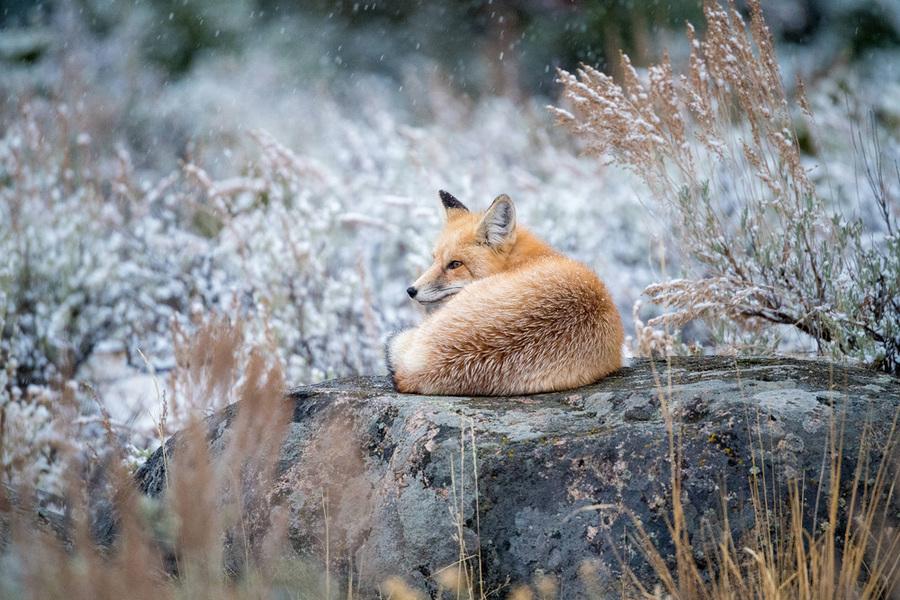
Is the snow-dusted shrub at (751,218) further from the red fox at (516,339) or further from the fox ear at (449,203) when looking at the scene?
the fox ear at (449,203)

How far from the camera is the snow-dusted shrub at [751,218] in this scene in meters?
3.51

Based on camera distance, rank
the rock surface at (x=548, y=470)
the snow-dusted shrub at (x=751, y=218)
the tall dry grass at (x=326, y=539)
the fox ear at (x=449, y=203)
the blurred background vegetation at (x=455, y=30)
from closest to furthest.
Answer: the tall dry grass at (x=326, y=539), the rock surface at (x=548, y=470), the snow-dusted shrub at (x=751, y=218), the fox ear at (x=449, y=203), the blurred background vegetation at (x=455, y=30)

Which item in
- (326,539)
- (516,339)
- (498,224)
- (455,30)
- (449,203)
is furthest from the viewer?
(455,30)

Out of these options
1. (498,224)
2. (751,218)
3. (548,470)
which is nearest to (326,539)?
(548,470)

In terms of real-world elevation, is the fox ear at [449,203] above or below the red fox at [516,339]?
above

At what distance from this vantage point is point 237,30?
32.8 feet

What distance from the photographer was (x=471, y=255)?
369cm

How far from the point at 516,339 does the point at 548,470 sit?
0.63 meters

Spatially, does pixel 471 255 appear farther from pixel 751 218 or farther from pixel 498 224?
pixel 751 218

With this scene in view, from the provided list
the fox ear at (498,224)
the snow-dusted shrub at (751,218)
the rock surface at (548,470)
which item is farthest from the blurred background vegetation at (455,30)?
the rock surface at (548,470)

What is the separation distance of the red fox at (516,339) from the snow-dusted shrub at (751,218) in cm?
58

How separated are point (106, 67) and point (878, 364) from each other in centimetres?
880

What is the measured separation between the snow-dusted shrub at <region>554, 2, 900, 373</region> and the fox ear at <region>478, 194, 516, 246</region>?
0.64 meters

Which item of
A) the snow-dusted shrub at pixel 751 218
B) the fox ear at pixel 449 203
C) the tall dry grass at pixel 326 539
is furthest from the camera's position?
the fox ear at pixel 449 203
